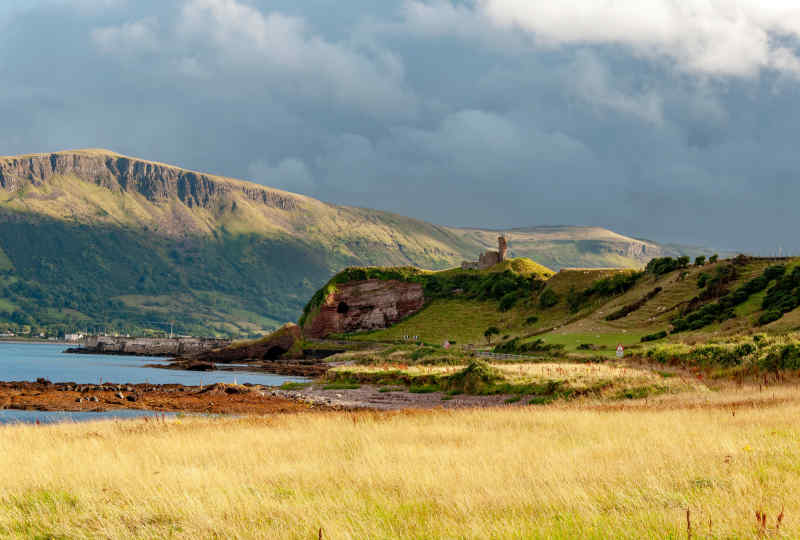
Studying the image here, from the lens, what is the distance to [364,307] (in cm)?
15162

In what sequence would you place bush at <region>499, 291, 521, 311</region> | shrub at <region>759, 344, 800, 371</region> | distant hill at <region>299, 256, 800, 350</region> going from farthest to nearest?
bush at <region>499, 291, 521, 311</region>
distant hill at <region>299, 256, 800, 350</region>
shrub at <region>759, 344, 800, 371</region>

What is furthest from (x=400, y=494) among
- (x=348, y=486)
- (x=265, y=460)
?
(x=265, y=460)

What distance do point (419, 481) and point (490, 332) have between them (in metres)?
105

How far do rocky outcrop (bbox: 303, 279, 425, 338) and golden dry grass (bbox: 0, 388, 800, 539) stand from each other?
129621 millimetres

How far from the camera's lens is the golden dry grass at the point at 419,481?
9.04 m

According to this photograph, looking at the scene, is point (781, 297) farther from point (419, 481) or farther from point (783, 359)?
point (419, 481)

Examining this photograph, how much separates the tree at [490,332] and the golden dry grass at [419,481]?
93237mm

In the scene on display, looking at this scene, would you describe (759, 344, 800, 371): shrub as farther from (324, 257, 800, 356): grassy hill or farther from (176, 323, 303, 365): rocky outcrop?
(176, 323, 303, 365): rocky outcrop

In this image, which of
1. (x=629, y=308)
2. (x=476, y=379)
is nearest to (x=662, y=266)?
(x=629, y=308)

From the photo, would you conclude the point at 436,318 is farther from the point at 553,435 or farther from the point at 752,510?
the point at 752,510

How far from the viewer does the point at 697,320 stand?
243ft

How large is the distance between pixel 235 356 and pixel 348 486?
130 meters

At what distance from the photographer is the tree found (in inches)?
4435

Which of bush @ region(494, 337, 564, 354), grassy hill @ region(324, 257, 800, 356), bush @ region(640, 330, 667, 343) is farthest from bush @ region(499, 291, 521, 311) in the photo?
bush @ region(640, 330, 667, 343)
